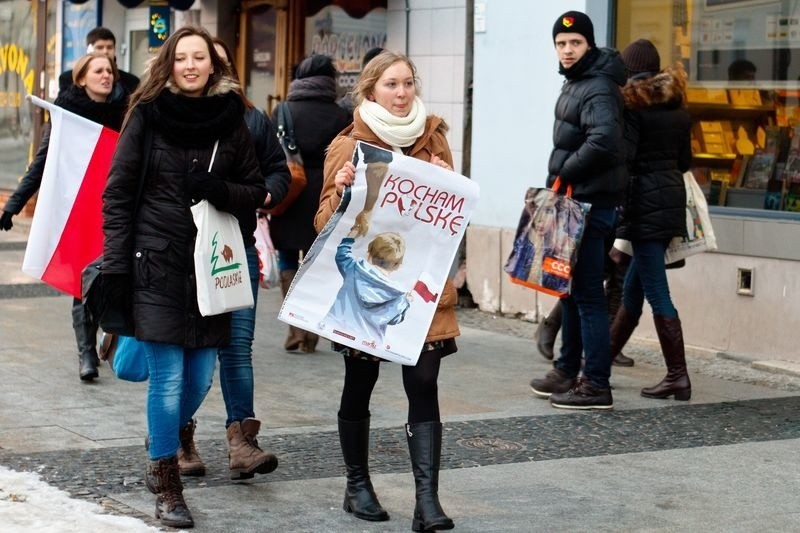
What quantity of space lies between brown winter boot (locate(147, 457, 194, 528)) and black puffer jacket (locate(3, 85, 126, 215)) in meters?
3.21

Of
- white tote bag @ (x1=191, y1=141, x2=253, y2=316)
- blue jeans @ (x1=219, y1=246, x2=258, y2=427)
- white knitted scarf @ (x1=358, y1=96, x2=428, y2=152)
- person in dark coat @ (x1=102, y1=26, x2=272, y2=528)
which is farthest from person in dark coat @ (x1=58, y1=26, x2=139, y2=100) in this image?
white knitted scarf @ (x1=358, y1=96, x2=428, y2=152)

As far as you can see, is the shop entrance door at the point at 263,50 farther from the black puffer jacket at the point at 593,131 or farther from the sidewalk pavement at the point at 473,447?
the black puffer jacket at the point at 593,131

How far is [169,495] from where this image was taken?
5.43 meters

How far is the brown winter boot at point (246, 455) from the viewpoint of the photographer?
6.00 metres

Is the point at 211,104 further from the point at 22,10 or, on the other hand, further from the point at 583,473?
the point at 22,10

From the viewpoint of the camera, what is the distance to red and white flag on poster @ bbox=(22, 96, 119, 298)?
702 cm

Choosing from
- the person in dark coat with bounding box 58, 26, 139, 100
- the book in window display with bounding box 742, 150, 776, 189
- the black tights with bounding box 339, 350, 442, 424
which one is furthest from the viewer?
the book in window display with bounding box 742, 150, 776, 189

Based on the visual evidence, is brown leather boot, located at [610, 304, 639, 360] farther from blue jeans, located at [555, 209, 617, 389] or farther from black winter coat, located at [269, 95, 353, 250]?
black winter coat, located at [269, 95, 353, 250]

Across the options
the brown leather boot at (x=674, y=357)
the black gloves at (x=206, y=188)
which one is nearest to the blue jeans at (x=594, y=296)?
the brown leather boot at (x=674, y=357)

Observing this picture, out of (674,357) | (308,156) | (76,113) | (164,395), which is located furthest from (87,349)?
(674,357)

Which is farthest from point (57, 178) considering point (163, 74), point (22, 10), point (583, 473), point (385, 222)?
point (22, 10)

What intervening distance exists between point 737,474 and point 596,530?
121 centimetres

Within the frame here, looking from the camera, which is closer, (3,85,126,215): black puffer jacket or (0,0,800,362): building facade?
(3,85,126,215): black puffer jacket

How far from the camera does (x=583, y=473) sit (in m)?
6.44
